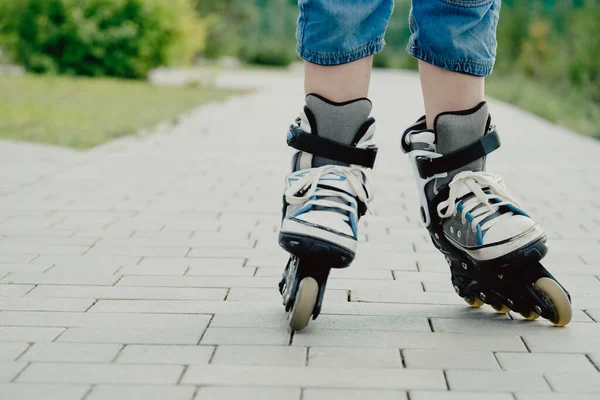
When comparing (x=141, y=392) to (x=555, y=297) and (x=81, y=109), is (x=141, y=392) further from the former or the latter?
(x=81, y=109)

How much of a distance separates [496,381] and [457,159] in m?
0.72

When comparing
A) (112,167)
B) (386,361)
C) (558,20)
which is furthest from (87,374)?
(558,20)

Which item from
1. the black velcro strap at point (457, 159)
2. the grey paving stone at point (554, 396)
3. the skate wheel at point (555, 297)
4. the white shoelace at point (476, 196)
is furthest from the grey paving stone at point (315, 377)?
the black velcro strap at point (457, 159)

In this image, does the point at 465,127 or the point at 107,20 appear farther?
the point at 107,20

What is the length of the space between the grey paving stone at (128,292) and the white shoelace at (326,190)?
51cm

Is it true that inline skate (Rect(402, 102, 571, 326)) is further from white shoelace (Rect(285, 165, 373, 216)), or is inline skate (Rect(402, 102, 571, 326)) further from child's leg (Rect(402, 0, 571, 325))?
white shoelace (Rect(285, 165, 373, 216))

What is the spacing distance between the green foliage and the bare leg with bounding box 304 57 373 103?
17724 millimetres

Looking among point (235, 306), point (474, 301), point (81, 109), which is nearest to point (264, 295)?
point (235, 306)

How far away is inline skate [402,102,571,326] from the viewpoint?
221 centimetres

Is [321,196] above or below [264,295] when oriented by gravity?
above

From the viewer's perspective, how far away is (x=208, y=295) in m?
2.62

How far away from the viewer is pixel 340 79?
2318mm

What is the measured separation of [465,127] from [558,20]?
135 feet

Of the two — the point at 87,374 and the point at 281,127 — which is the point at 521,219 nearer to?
the point at 87,374
